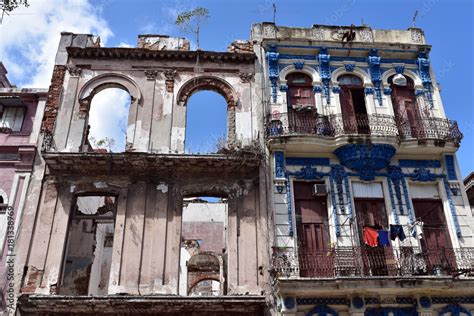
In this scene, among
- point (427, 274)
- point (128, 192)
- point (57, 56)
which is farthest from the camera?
point (57, 56)

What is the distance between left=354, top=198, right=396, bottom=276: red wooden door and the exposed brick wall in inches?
366

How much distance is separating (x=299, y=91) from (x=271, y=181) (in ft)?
11.9

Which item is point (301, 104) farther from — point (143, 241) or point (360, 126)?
point (143, 241)

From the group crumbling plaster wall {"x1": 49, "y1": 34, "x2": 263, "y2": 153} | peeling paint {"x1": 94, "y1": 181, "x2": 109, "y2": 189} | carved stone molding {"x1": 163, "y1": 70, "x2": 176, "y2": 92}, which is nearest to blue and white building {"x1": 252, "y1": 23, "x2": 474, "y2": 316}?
crumbling plaster wall {"x1": 49, "y1": 34, "x2": 263, "y2": 153}

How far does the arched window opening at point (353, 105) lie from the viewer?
13.9 meters

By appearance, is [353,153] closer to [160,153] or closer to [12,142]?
[160,153]

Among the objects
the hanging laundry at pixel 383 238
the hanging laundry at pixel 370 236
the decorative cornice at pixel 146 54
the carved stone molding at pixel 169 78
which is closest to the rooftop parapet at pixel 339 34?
the decorative cornice at pixel 146 54

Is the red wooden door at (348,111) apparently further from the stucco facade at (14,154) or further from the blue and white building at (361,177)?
the stucco facade at (14,154)

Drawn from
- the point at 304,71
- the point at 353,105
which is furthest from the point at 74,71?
the point at 353,105

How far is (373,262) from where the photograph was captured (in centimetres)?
1182

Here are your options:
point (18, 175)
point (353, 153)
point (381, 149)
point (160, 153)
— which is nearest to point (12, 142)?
point (18, 175)

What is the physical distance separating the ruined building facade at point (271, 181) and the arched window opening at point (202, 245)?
20.1 ft

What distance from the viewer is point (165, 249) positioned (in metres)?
11.9

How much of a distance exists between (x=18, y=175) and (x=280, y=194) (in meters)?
7.35
